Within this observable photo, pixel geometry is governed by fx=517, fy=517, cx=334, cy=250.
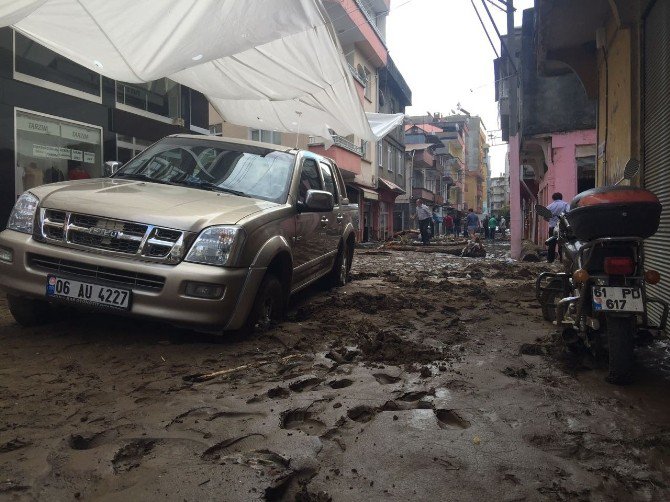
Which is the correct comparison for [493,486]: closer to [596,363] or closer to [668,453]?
[668,453]


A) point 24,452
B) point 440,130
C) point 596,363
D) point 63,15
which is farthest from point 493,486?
point 440,130

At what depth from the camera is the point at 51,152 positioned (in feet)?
31.5

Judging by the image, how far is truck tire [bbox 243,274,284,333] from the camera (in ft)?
13.0

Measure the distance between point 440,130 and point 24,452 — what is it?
7163cm

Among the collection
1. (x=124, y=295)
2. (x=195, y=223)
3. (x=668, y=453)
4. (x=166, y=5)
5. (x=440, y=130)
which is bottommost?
(x=668, y=453)

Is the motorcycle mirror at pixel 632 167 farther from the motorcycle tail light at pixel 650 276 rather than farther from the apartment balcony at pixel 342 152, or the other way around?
the apartment balcony at pixel 342 152

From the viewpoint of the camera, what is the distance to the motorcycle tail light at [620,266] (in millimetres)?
3213

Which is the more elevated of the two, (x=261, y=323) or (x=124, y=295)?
(x=124, y=295)

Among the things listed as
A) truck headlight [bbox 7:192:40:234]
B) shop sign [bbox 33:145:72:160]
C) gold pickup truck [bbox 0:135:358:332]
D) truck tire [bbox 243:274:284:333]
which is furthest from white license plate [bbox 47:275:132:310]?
shop sign [bbox 33:145:72:160]

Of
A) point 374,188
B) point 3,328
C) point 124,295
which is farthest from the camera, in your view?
point 374,188

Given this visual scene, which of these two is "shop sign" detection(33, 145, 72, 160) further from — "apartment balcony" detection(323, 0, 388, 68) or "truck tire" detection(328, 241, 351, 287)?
"apartment balcony" detection(323, 0, 388, 68)

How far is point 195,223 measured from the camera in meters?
3.61

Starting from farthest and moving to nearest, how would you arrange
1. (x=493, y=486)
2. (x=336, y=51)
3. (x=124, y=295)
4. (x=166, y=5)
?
(x=336, y=51) < (x=166, y=5) < (x=124, y=295) < (x=493, y=486)

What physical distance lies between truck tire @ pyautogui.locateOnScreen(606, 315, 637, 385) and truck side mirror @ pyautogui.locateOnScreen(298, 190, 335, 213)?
2605mm
